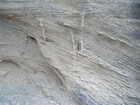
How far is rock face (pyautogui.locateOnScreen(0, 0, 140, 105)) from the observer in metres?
1.20

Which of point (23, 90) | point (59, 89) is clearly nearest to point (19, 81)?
point (23, 90)

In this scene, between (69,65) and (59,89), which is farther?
(59,89)

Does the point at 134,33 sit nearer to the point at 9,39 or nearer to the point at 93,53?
the point at 93,53

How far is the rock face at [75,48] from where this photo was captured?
1201 millimetres

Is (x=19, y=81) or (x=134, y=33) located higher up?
(x=134, y=33)

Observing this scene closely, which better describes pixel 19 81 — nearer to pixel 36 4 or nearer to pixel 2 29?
pixel 2 29

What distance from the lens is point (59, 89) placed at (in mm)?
1671

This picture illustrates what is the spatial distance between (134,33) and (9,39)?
1.10 meters

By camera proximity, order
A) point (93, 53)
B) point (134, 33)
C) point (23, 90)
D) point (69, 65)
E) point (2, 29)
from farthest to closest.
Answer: point (23, 90), point (2, 29), point (69, 65), point (93, 53), point (134, 33)

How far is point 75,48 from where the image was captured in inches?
54.0

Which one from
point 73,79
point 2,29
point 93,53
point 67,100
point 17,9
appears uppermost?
point 17,9

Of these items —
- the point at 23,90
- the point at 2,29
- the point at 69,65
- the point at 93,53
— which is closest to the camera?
the point at 93,53

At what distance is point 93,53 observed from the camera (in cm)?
132

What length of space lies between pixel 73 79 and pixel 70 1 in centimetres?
62
